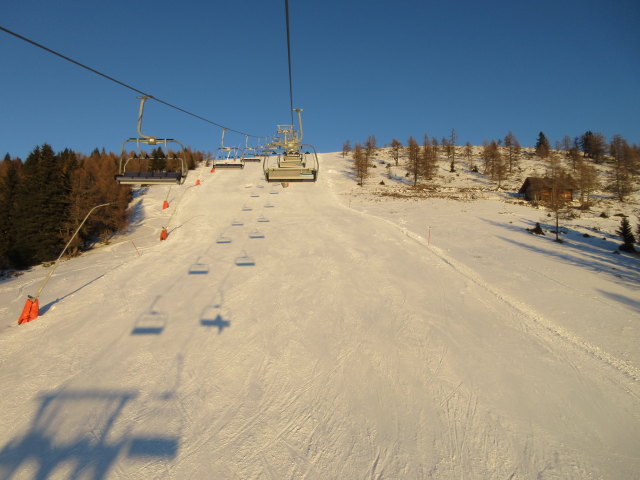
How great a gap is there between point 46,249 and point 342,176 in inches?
2017

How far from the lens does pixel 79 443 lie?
6.77 m

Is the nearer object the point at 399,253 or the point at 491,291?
the point at 491,291

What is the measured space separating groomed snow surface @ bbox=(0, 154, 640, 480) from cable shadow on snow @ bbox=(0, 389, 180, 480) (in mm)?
39

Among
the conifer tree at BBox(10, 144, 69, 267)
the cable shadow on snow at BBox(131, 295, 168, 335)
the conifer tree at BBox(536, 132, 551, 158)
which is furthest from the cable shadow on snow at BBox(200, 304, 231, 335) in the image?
the conifer tree at BBox(536, 132, 551, 158)

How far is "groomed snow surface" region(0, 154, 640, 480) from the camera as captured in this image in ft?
21.0

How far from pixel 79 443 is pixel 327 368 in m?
6.60

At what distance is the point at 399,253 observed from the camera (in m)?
19.6

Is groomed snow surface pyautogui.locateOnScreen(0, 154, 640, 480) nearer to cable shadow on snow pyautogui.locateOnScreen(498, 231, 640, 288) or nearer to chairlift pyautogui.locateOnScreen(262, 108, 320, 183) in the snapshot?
cable shadow on snow pyautogui.locateOnScreen(498, 231, 640, 288)

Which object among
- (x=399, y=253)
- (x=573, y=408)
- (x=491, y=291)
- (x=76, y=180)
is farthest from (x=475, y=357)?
(x=76, y=180)

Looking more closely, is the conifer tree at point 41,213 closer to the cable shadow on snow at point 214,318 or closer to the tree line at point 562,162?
the cable shadow on snow at point 214,318

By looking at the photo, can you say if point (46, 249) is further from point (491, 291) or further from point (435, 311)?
point (491, 291)

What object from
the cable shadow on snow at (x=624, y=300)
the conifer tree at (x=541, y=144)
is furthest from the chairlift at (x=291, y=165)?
the conifer tree at (x=541, y=144)

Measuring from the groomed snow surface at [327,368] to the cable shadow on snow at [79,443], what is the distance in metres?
0.04

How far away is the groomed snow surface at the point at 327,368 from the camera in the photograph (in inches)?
252
